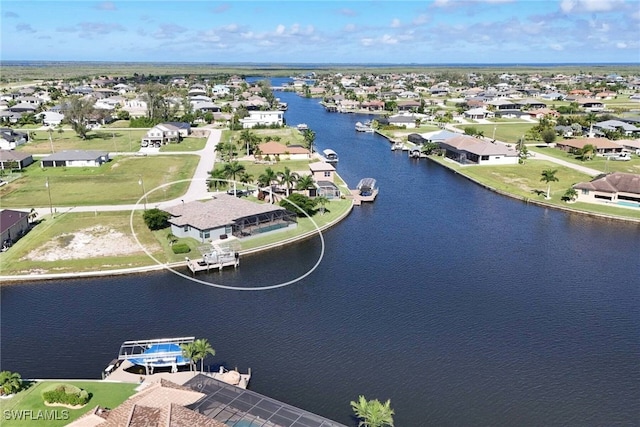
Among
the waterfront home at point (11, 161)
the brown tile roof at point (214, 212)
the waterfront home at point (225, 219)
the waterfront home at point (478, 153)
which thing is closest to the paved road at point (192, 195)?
the brown tile roof at point (214, 212)

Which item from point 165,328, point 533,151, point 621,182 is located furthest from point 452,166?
point 165,328

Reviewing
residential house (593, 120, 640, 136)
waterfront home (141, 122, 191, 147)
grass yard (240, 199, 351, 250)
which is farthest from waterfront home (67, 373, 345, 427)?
residential house (593, 120, 640, 136)

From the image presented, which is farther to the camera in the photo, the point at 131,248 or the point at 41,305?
the point at 131,248

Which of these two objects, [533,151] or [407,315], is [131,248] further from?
[533,151]

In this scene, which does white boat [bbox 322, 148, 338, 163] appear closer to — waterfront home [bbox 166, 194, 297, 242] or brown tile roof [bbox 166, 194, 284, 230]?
waterfront home [bbox 166, 194, 297, 242]

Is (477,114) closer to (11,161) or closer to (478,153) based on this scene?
(478,153)
